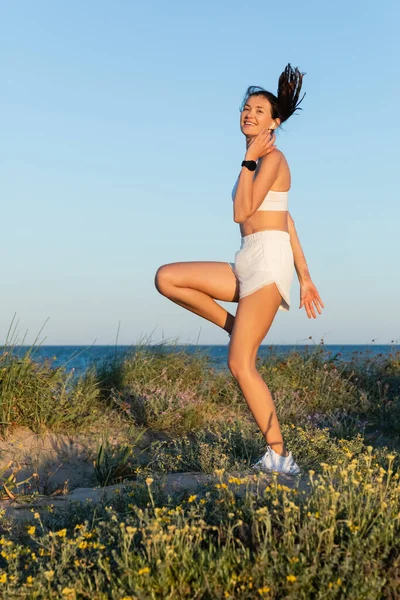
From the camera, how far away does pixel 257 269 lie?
15.0ft

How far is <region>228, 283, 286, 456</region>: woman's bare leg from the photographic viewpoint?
15.0ft

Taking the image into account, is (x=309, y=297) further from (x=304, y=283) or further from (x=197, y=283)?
(x=197, y=283)

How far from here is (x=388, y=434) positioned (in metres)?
7.64

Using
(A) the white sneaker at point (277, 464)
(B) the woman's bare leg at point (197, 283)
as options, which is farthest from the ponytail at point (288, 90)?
(A) the white sneaker at point (277, 464)

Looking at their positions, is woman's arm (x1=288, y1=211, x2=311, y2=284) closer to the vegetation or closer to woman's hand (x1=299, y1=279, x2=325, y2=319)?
woman's hand (x1=299, y1=279, x2=325, y2=319)

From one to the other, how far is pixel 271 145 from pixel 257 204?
→ 491 millimetres

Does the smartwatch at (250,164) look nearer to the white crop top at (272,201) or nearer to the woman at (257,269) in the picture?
the woman at (257,269)

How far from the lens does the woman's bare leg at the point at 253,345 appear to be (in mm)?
4559

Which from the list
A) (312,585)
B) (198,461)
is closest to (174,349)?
(198,461)

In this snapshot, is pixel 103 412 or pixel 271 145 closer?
pixel 271 145

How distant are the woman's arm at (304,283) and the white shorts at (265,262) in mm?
375

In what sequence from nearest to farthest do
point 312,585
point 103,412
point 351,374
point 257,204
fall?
point 312,585 < point 257,204 < point 103,412 < point 351,374

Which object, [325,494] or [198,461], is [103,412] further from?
[325,494]

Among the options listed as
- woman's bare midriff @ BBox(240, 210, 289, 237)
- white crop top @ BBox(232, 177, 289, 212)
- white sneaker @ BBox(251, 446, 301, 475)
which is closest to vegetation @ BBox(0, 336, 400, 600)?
white sneaker @ BBox(251, 446, 301, 475)
